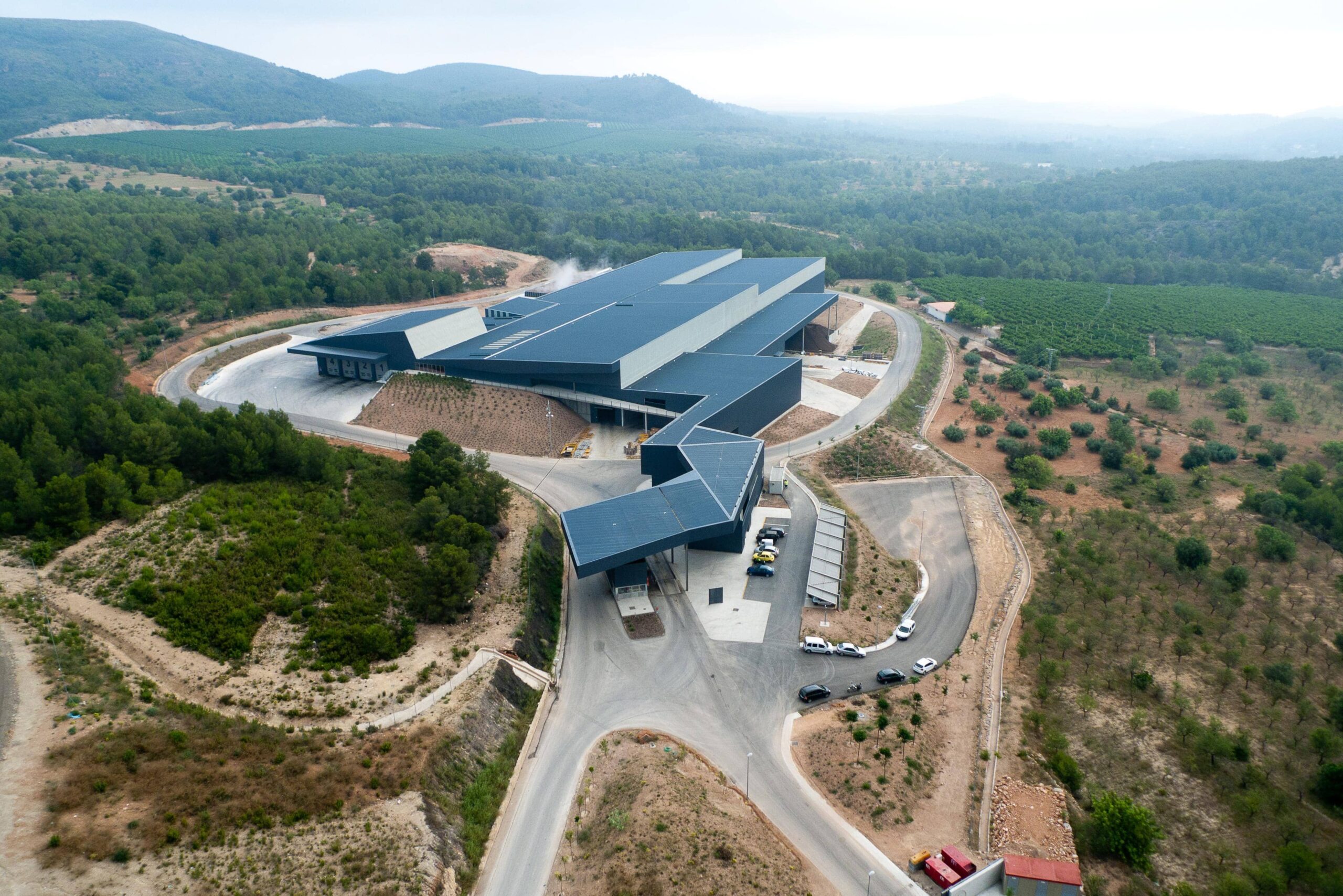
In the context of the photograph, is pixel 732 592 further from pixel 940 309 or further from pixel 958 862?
pixel 940 309

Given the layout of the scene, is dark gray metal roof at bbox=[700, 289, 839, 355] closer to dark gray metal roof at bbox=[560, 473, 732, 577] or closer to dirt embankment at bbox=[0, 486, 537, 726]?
dark gray metal roof at bbox=[560, 473, 732, 577]

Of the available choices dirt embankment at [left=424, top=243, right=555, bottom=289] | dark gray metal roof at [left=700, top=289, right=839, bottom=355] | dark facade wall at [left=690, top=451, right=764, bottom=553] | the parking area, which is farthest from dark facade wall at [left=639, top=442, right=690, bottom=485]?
dirt embankment at [left=424, top=243, right=555, bottom=289]

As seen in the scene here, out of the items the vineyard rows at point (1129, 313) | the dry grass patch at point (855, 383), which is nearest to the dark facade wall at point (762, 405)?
the dry grass patch at point (855, 383)

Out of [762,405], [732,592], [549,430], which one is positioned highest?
[762,405]

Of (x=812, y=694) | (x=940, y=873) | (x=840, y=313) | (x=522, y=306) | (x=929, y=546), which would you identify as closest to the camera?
(x=940, y=873)

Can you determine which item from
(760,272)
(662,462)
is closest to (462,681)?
(662,462)

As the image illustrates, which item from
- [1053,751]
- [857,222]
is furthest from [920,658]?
[857,222]
